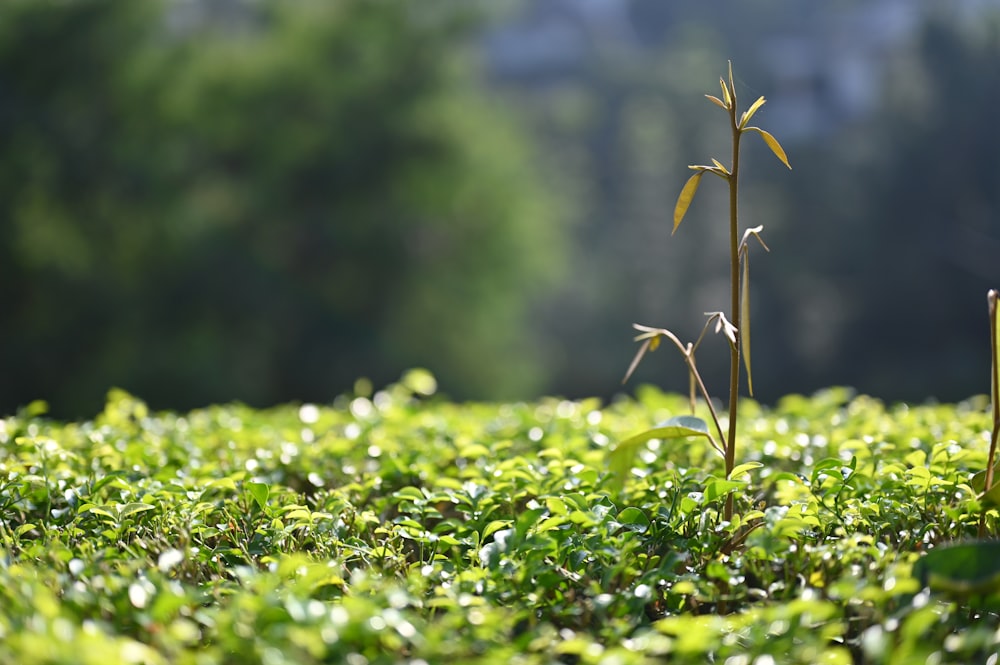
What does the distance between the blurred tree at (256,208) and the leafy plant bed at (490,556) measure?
37.7 feet

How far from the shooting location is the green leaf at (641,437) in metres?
1.54

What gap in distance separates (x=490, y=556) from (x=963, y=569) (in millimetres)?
600

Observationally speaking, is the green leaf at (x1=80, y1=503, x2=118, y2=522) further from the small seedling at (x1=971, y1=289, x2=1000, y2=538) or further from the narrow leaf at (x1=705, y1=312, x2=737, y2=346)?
the small seedling at (x1=971, y1=289, x2=1000, y2=538)

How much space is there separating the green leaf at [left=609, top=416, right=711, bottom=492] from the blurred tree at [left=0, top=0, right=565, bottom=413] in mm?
12242

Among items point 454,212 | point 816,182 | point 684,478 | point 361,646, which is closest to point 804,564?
point 684,478

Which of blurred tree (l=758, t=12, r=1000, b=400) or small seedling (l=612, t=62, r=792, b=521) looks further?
blurred tree (l=758, t=12, r=1000, b=400)

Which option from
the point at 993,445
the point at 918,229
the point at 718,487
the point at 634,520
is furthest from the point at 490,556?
the point at 918,229

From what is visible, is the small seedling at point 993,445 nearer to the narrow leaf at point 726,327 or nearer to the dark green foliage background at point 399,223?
the narrow leaf at point 726,327

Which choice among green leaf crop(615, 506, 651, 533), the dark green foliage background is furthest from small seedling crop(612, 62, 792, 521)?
the dark green foliage background

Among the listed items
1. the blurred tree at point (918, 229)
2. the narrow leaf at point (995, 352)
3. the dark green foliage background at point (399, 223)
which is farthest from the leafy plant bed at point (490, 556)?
the blurred tree at point (918, 229)

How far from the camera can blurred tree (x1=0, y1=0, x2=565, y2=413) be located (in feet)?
41.9

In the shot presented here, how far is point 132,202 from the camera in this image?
13.5 meters

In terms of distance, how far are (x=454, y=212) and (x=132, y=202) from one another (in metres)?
Answer: 4.93

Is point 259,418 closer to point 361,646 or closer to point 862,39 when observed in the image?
point 361,646
